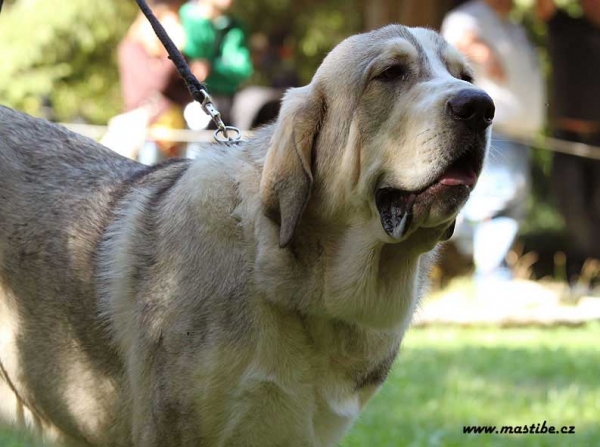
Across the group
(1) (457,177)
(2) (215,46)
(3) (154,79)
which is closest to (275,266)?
(1) (457,177)

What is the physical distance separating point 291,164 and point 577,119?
31.9 feet

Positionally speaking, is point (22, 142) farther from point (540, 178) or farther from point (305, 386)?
point (540, 178)

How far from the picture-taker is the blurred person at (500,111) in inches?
414

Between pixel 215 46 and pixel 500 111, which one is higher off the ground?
pixel 215 46

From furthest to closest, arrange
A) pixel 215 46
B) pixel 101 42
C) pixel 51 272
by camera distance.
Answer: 1. pixel 101 42
2. pixel 215 46
3. pixel 51 272

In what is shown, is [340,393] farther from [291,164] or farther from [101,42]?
[101,42]

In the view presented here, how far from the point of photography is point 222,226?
3797 mm

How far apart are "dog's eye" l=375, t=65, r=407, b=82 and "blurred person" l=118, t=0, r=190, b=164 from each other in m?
5.81

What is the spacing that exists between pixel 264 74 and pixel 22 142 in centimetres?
1274

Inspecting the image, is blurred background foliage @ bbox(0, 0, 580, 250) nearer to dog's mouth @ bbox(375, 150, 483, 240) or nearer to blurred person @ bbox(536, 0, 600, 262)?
blurred person @ bbox(536, 0, 600, 262)

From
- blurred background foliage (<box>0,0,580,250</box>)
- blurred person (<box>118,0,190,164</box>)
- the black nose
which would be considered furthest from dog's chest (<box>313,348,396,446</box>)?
blurred background foliage (<box>0,0,580,250</box>)

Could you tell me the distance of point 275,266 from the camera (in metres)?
3.70

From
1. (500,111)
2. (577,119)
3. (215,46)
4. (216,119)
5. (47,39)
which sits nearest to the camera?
(216,119)

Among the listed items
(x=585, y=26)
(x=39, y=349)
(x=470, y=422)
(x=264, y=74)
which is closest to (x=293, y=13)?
(x=264, y=74)
